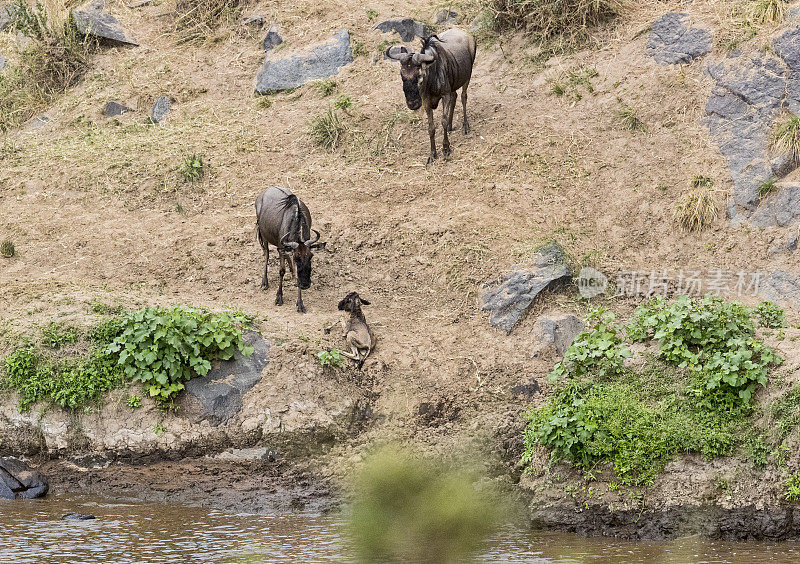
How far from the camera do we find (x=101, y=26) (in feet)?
60.1

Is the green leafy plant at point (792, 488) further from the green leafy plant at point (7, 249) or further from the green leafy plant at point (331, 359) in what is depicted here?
the green leafy plant at point (7, 249)

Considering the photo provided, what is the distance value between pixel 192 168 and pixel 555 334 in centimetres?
689

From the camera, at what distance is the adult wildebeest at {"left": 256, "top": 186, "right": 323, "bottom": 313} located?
11195mm

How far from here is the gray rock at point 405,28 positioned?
16844 mm

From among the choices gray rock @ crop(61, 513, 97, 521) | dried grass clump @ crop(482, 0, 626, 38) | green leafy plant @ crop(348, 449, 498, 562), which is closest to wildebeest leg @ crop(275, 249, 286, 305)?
green leafy plant @ crop(348, 449, 498, 562)

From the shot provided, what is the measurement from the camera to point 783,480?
782cm

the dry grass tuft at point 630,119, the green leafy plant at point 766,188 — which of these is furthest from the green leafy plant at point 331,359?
the dry grass tuft at point 630,119

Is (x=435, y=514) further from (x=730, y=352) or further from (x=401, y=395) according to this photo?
(x=730, y=352)

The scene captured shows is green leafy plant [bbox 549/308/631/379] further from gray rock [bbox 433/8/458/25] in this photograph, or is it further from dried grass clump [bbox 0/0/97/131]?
dried grass clump [bbox 0/0/97/131]

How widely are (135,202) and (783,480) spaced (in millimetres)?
10098

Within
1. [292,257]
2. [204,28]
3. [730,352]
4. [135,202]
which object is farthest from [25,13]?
[730,352]

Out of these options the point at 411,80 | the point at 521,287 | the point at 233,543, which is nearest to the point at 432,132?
the point at 411,80

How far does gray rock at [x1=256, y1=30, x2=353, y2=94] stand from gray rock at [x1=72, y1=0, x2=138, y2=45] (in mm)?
3472

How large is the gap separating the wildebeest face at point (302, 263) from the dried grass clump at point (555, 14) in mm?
6917
